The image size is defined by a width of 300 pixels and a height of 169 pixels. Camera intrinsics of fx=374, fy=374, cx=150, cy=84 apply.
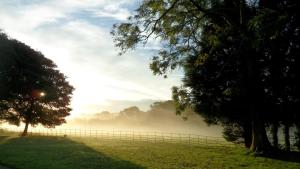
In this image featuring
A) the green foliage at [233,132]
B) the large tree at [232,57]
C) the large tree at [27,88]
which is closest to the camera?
the large tree at [232,57]

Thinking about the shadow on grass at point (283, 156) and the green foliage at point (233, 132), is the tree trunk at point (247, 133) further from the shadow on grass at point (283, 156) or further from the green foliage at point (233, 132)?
the shadow on grass at point (283, 156)

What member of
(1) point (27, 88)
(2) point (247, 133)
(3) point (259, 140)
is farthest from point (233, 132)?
(1) point (27, 88)

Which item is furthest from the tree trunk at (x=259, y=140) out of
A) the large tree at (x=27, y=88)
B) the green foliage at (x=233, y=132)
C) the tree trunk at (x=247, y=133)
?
the large tree at (x=27, y=88)

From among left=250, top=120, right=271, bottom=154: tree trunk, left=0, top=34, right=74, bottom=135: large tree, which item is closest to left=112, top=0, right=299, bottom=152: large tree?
left=250, top=120, right=271, bottom=154: tree trunk

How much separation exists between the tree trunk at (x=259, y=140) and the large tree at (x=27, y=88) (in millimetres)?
36071

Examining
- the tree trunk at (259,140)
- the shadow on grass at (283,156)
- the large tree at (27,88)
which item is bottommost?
the shadow on grass at (283,156)

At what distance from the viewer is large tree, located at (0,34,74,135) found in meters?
56.3

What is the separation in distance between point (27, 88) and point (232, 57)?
35.3 m

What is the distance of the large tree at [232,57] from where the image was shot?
2683 centimetres

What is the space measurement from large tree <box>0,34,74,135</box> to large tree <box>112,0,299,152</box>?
27336 mm

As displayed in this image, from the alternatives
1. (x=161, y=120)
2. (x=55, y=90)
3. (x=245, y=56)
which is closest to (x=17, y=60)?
(x=55, y=90)

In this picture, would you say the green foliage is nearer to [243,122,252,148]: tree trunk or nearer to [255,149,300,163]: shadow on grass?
[243,122,252,148]: tree trunk

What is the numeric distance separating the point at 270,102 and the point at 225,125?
9578mm

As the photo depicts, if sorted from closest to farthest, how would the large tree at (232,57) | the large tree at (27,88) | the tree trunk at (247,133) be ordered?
1. the large tree at (232,57)
2. the tree trunk at (247,133)
3. the large tree at (27,88)
